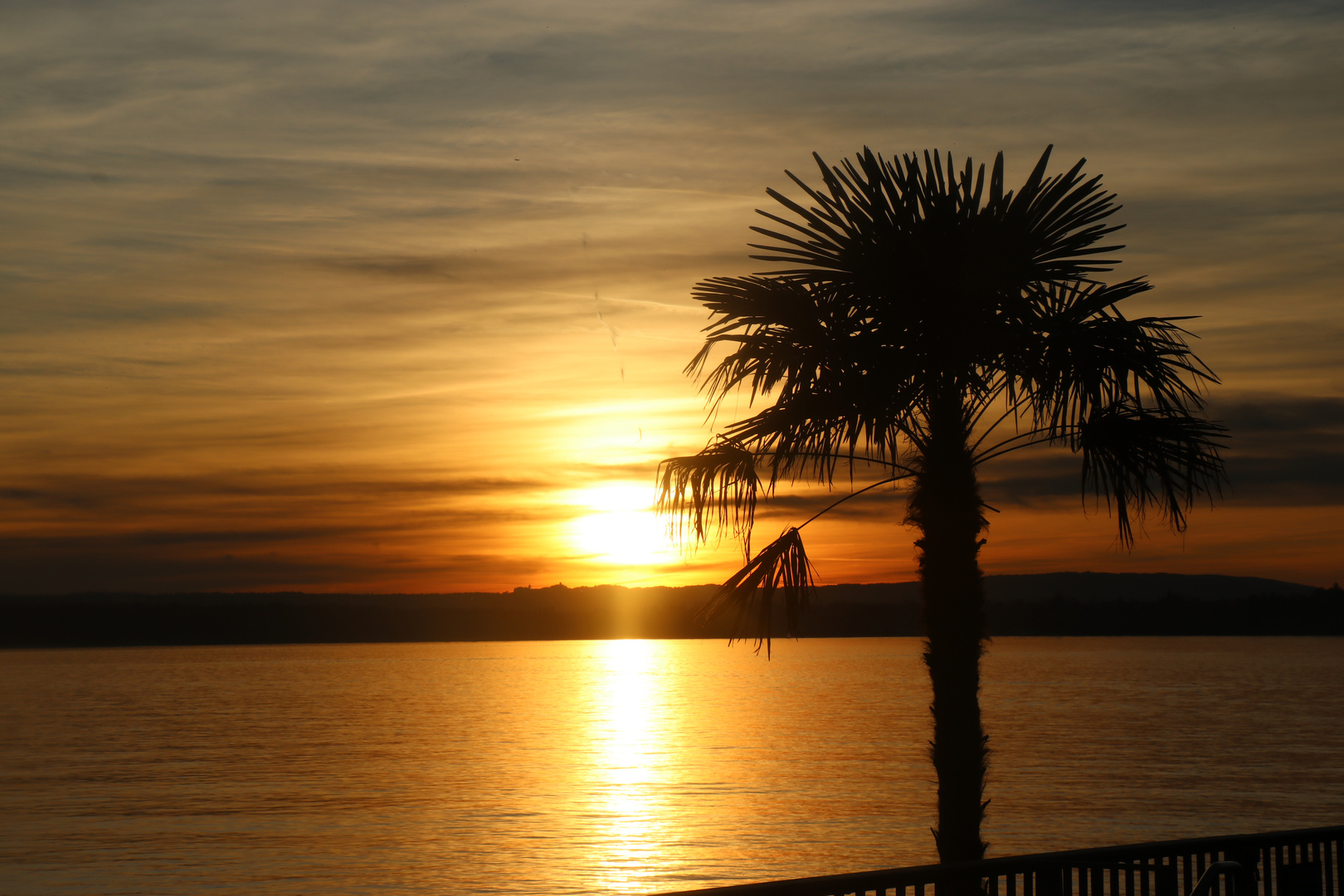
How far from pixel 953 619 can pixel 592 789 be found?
143ft

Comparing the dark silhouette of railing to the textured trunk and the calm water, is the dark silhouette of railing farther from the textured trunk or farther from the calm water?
the calm water

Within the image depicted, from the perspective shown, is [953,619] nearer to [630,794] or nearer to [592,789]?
[630,794]

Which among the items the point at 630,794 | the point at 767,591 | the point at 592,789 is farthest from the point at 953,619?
the point at 592,789

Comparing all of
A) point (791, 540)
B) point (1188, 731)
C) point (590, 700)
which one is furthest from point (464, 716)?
point (791, 540)

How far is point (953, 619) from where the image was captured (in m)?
8.84

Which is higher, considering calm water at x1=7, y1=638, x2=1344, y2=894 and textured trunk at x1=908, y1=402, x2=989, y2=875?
textured trunk at x1=908, y1=402, x2=989, y2=875

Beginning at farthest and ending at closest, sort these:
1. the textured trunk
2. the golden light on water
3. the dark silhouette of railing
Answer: the golden light on water
the textured trunk
the dark silhouette of railing

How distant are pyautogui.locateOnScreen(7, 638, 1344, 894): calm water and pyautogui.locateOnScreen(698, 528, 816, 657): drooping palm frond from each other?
69.5 feet

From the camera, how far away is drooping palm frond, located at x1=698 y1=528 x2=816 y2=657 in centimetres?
875

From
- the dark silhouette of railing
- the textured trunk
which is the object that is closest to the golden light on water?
the textured trunk

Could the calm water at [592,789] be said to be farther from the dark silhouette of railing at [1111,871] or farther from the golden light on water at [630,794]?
the dark silhouette of railing at [1111,871]

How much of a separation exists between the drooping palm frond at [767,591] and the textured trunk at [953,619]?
103 cm

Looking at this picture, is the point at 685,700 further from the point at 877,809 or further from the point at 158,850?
the point at 158,850

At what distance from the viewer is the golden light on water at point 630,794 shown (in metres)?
31.1
